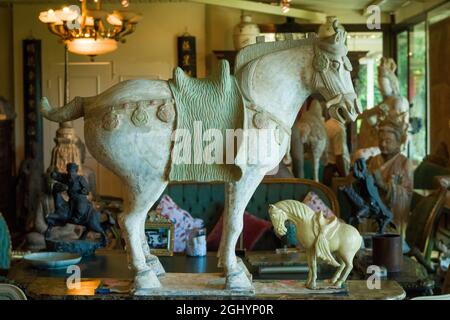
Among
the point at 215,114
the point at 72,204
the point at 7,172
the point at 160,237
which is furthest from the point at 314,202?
the point at 7,172

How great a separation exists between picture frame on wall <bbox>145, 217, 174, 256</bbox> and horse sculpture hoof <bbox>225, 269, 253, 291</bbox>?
106 cm

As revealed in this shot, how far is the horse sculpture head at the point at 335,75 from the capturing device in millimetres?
2041

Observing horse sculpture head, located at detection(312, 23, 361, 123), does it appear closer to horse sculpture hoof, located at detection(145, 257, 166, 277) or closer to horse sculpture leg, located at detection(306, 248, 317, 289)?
horse sculpture leg, located at detection(306, 248, 317, 289)

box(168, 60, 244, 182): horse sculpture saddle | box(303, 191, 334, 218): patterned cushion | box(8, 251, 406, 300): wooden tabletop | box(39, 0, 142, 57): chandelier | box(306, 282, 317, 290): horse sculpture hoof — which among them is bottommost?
box(8, 251, 406, 300): wooden tabletop

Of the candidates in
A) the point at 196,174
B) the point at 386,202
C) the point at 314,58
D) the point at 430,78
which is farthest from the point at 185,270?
the point at 430,78

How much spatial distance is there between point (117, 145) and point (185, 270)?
2.96ft

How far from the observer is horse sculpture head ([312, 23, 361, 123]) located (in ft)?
6.70

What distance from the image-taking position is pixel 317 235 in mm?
2162

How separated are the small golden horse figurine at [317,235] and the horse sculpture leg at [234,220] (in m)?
0.11

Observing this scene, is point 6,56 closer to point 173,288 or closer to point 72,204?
point 72,204

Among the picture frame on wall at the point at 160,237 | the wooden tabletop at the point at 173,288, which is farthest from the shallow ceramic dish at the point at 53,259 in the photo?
the picture frame on wall at the point at 160,237

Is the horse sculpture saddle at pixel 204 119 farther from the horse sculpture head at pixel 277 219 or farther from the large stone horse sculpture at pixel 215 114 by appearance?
the horse sculpture head at pixel 277 219

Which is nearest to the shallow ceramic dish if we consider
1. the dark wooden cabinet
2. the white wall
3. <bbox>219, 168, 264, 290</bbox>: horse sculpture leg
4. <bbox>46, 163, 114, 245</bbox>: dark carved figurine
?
<bbox>46, 163, 114, 245</bbox>: dark carved figurine

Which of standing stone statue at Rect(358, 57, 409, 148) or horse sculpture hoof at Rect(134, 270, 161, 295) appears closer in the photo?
horse sculpture hoof at Rect(134, 270, 161, 295)
